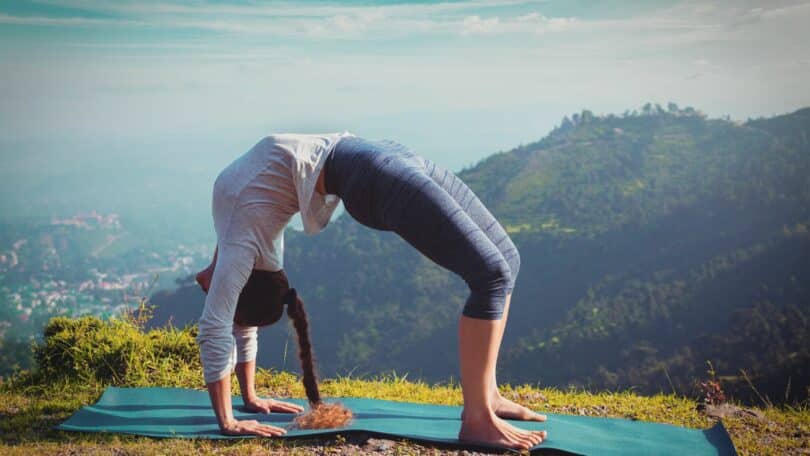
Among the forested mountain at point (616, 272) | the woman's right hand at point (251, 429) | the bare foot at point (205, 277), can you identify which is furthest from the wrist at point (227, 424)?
the forested mountain at point (616, 272)

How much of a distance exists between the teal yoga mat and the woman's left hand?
0.11 ft

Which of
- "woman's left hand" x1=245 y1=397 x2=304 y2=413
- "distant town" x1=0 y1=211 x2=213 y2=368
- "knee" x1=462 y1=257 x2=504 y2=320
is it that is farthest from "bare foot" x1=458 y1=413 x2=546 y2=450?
"distant town" x1=0 y1=211 x2=213 y2=368

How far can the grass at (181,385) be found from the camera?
272 cm

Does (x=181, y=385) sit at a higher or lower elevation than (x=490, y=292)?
lower

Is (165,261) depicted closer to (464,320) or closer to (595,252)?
(595,252)

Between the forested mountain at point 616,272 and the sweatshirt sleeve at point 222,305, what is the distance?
1072 inches

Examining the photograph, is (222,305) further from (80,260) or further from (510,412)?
(80,260)

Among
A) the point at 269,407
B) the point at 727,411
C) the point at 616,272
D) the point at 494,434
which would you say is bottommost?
the point at 616,272

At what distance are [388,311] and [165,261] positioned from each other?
35804 millimetres

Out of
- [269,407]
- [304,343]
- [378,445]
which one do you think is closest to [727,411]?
[378,445]

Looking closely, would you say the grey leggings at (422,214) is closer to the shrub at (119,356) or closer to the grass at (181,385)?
the grass at (181,385)

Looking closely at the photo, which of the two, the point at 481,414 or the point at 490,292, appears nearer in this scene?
the point at 490,292

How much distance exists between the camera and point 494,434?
101 inches

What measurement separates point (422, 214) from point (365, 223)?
30 centimetres
